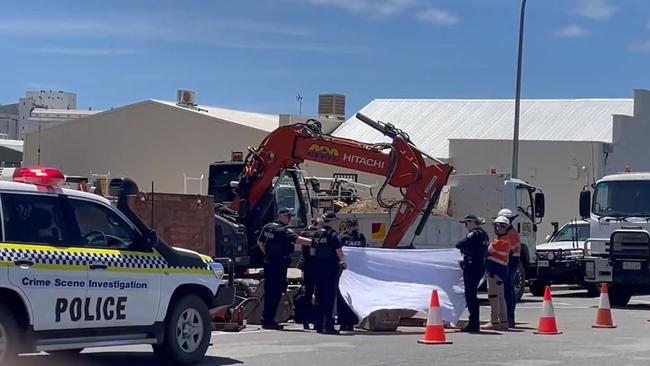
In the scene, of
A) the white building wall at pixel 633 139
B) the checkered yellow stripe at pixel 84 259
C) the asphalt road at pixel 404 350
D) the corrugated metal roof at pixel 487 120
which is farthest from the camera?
the corrugated metal roof at pixel 487 120

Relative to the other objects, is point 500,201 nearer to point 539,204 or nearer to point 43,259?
point 539,204

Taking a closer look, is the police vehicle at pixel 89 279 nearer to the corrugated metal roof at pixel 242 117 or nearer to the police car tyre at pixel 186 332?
the police car tyre at pixel 186 332

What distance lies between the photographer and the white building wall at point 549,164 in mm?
40906

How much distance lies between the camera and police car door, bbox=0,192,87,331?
1030 centimetres

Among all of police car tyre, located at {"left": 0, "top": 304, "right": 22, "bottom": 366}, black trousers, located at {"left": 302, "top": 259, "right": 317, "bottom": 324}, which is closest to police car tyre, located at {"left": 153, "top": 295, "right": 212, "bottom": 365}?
police car tyre, located at {"left": 0, "top": 304, "right": 22, "bottom": 366}

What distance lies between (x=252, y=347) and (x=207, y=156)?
3211cm

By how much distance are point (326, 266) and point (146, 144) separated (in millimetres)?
31543

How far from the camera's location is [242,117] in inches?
1918

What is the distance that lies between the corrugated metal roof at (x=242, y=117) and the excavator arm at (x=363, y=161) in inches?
882

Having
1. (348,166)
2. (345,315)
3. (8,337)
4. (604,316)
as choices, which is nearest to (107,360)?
(8,337)

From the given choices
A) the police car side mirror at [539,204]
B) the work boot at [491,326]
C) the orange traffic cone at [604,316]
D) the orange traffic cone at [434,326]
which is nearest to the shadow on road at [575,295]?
the police car side mirror at [539,204]

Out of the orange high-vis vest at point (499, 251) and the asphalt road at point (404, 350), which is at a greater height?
the orange high-vis vest at point (499, 251)

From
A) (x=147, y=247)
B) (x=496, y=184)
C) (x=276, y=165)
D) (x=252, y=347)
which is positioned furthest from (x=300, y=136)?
(x=147, y=247)

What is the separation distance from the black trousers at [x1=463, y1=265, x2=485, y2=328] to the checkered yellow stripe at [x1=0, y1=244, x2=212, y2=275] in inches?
234
